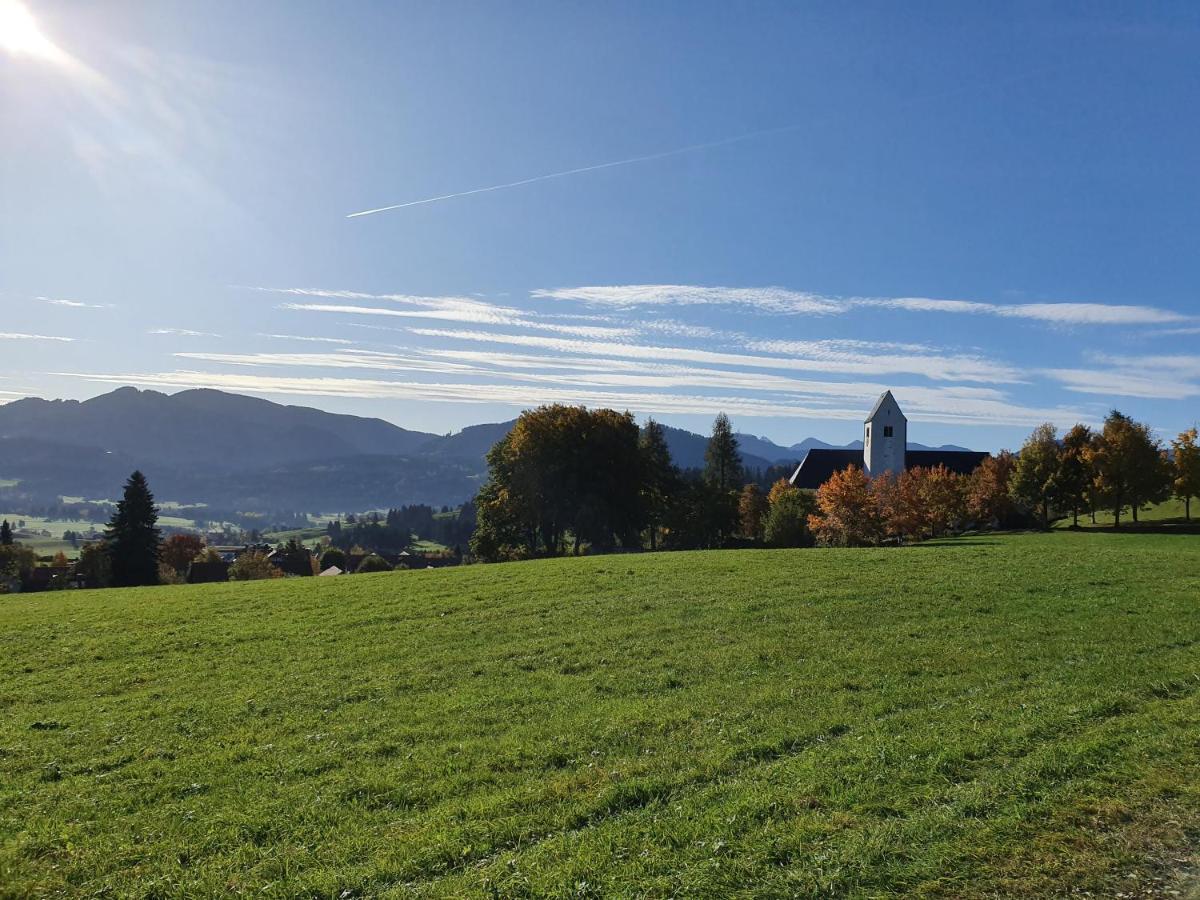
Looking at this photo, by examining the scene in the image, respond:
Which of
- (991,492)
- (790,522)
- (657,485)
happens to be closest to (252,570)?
(657,485)

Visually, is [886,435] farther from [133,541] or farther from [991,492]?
[133,541]

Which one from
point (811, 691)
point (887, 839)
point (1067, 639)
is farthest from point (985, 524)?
point (887, 839)

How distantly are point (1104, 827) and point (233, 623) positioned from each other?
82.2ft

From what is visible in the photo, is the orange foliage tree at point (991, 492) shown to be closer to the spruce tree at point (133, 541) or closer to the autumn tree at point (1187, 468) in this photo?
the autumn tree at point (1187, 468)

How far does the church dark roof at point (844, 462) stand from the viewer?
131750mm

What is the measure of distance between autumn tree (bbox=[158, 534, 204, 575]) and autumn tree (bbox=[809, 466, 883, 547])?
319 ft

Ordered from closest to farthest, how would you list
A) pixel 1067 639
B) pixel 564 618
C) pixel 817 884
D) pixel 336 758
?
pixel 817 884 → pixel 336 758 → pixel 1067 639 → pixel 564 618

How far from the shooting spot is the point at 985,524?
287ft

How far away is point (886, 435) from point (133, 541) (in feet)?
359

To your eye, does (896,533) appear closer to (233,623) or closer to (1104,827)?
(233,623)

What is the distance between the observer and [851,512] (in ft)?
230

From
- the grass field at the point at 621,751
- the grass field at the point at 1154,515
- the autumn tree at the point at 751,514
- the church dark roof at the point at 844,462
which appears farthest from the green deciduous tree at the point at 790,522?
the grass field at the point at 621,751

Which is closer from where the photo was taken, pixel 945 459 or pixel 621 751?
pixel 621 751

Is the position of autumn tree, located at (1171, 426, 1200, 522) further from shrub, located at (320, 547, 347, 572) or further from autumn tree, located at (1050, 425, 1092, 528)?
shrub, located at (320, 547, 347, 572)
